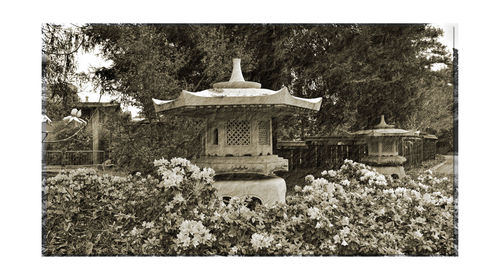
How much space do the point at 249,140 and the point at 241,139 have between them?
92 mm

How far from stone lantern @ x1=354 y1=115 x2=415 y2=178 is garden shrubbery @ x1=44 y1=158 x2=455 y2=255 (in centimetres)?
24

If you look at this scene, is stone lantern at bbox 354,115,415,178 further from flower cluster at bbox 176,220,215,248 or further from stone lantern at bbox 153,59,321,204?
flower cluster at bbox 176,220,215,248

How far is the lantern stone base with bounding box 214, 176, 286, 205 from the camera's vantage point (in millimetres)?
3916

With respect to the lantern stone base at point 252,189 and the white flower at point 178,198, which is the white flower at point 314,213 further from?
the white flower at point 178,198

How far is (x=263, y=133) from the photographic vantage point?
4.06 meters

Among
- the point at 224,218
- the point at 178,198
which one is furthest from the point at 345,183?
the point at 178,198

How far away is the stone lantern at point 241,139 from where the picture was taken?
3.78 m

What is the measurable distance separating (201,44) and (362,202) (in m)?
2.58

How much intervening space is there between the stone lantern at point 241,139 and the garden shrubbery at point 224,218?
194 millimetres

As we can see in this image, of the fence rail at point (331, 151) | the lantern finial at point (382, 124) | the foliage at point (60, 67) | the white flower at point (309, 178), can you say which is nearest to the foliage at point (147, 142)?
the foliage at point (60, 67)

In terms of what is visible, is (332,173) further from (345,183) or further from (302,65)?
(302,65)

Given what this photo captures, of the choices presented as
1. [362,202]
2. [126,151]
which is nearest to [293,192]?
[362,202]

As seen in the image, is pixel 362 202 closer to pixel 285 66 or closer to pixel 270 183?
pixel 270 183

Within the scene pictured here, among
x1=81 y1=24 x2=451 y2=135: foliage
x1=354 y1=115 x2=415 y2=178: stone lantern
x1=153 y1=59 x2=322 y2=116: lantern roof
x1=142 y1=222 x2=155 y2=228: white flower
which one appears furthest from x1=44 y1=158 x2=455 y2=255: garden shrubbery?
x1=81 y1=24 x2=451 y2=135: foliage
